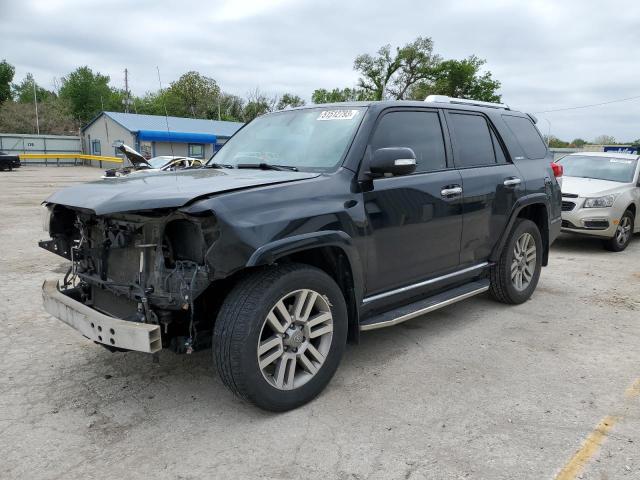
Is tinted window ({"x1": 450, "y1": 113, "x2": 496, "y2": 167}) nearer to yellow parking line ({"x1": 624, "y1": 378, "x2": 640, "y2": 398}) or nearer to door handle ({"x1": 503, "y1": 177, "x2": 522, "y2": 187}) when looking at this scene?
door handle ({"x1": 503, "y1": 177, "x2": 522, "y2": 187})

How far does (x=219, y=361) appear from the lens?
289 centimetres

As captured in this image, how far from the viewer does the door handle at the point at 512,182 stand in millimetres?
4844

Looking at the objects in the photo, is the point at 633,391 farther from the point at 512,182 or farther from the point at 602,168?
the point at 602,168

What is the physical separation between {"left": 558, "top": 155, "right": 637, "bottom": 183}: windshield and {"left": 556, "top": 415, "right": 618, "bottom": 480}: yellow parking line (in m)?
7.48

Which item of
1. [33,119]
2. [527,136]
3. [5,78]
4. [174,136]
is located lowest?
[527,136]

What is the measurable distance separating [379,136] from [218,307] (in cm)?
171

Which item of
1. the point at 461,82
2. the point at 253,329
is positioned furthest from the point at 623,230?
the point at 461,82

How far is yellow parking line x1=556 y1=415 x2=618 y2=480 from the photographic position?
8.48 feet

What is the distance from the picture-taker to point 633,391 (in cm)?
350

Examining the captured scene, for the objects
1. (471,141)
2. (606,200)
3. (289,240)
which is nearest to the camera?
(289,240)

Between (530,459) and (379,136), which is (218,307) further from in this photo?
(530,459)

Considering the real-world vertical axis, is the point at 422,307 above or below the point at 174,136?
below

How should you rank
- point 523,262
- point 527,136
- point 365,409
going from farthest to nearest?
1. point 527,136
2. point 523,262
3. point 365,409

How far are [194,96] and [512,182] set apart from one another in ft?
197
